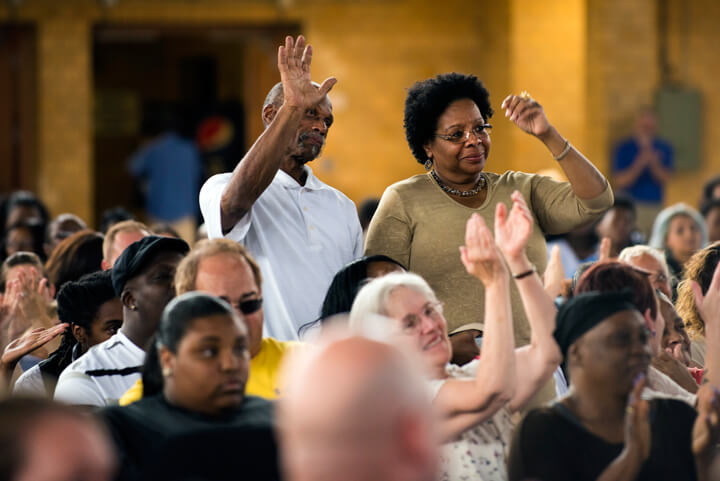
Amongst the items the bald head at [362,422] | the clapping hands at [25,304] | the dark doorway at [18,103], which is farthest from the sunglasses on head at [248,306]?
the dark doorway at [18,103]

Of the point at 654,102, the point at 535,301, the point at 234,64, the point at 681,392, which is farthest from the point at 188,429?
the point at 234,64

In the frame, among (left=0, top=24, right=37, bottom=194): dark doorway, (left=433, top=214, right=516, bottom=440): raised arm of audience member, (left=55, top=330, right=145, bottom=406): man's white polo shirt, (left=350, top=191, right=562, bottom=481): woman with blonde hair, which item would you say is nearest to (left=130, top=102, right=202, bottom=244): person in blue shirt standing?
(left=0, top=24, right=37, bottom=194): dark doorway

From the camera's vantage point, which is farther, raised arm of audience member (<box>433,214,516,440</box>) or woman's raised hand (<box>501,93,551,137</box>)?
woman's raised hand (<box>501,93,551,137</box>)

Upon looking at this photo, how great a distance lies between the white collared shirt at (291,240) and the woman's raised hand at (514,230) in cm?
93

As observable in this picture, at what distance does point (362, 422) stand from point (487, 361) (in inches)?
52.3

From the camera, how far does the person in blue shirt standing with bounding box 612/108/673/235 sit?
10102mm

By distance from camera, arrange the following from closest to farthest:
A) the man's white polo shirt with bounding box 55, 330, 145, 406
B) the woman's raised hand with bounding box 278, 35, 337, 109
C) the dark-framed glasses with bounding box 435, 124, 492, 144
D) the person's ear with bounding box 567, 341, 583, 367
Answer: the person's ear with bounding box 567, 341, 583, 367, the man's white polo shirt with bounding box 55, 330, 145, 406, the woman's raised hand with bounding box 278, 35, 337, 109, the dark-framed glasses with bounding box 435, 124, 492, 144

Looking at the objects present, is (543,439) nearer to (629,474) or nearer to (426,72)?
(629,474)

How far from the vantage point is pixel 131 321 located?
349 cm

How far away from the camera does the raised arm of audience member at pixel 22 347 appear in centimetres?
356

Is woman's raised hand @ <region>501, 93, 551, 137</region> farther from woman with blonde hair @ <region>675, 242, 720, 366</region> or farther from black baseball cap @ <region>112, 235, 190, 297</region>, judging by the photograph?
black baseball cap @ <region>112, 235, 190, 297</region>

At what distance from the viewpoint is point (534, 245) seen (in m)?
3.62

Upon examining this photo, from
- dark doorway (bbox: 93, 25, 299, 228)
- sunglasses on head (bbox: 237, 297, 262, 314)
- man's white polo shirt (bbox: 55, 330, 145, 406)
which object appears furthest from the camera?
dark doorway (bbox: 93, 25, 299, 228)

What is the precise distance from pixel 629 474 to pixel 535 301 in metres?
0.49
